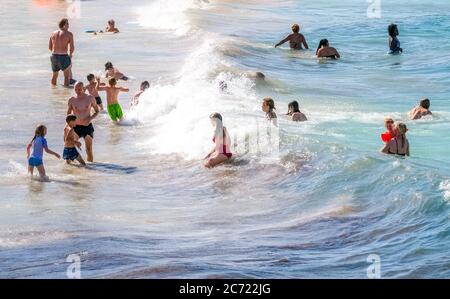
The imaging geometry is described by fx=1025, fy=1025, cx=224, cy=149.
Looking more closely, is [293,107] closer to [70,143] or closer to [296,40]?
[70,143]

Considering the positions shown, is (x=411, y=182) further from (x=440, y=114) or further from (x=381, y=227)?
(x=440, y=114)

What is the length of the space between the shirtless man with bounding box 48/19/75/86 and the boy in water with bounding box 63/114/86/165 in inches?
270

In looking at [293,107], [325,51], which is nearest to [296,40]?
[325,51]

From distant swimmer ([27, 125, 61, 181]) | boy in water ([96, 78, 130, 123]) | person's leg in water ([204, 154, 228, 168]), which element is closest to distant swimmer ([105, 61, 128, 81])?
boy in water ([96, 78, 130, 123])

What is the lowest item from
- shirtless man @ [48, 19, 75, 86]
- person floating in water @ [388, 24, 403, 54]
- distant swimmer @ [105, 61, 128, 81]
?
distant swimmer @ [105, 61, 128, 81]

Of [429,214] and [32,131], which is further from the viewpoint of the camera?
[32,131]

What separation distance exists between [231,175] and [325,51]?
14.5 meters

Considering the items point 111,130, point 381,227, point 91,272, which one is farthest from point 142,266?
point 111,130

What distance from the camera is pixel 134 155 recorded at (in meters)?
16.2

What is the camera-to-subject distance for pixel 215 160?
1516cm

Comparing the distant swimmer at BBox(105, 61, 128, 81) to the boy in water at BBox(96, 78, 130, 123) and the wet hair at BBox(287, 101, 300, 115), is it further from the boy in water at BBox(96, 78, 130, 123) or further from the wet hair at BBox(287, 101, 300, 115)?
the wet hair at BBox(287, 101, 300, 115)

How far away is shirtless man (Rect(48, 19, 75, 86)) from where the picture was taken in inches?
856

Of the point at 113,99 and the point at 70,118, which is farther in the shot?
the point at 113,99
